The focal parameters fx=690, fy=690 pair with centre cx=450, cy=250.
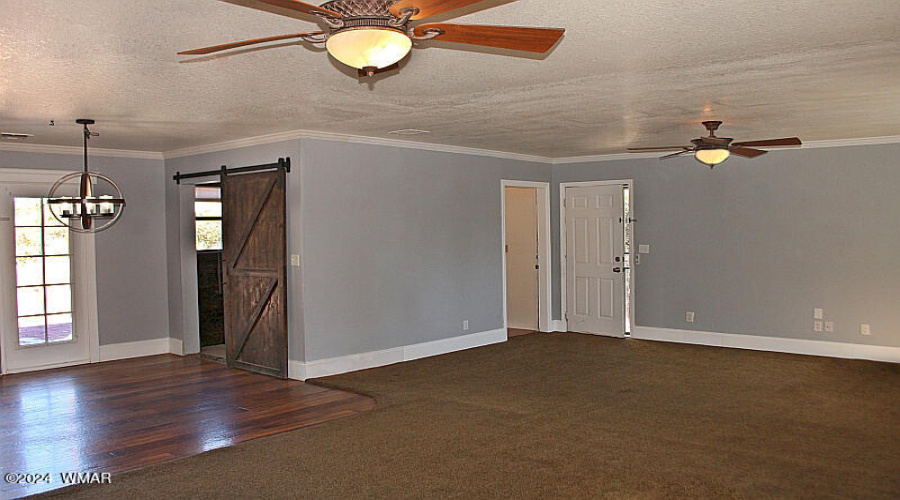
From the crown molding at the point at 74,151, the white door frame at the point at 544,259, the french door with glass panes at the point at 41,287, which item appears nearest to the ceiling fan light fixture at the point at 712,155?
the white door frame at the point at 544,259

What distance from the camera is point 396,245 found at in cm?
719

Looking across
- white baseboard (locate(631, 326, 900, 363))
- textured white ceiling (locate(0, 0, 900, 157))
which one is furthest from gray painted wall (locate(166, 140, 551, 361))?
white baseboard (locate(631, 326, 900, 363))

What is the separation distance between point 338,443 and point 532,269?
522 cm

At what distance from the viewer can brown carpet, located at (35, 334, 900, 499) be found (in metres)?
3.77

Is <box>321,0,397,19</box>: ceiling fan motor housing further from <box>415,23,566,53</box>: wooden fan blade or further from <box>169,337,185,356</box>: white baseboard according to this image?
<box>169,337,185,356</box>: white baseboard

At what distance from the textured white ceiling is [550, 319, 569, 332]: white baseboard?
10.4 ft

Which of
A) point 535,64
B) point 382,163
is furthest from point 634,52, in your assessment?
point 382,163

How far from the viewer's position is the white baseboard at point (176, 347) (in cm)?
789

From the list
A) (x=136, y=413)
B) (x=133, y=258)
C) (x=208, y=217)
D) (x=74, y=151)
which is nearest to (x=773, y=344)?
(x=136, y=413)

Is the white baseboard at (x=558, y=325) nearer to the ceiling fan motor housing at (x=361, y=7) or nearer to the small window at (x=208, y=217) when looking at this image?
the small window at (x=208, y=217)

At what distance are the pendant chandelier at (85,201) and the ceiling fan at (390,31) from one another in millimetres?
4134

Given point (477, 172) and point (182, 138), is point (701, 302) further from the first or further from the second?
point (182, 138)

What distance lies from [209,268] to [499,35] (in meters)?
6.87

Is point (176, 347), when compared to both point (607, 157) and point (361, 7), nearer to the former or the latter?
point (607, 157)
